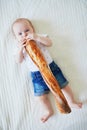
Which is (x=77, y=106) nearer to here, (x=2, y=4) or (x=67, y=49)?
(x=67, y=49)

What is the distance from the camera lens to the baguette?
0.83 metres

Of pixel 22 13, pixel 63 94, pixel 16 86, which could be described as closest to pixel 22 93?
pixel 16 86

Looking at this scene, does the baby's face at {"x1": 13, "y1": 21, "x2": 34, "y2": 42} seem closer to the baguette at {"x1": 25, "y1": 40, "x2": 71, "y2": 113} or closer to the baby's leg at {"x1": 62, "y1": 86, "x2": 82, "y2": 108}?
the baguette at {"x1": 25, "y1": 40, "x2": 71, "y2": 113}

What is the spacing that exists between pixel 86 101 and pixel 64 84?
4.2 inches

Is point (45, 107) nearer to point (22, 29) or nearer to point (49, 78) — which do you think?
point (49, 78)

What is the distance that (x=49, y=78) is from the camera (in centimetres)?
83

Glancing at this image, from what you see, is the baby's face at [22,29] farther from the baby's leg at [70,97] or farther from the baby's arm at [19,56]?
the baby's leg at [70,97]

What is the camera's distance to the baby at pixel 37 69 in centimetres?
88

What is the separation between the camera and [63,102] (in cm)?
83

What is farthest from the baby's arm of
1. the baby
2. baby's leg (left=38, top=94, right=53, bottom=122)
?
baby's leg (left=38, top=94, right=53, bottom=122)

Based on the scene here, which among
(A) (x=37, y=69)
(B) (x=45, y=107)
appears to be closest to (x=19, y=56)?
(A) (x=37, y=69)

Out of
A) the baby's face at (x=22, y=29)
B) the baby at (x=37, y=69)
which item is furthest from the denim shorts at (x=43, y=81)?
the baby's face at (x=22, y=29)

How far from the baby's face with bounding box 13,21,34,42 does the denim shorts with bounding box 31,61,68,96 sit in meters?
0.13

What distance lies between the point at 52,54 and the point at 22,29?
144 millimetres
